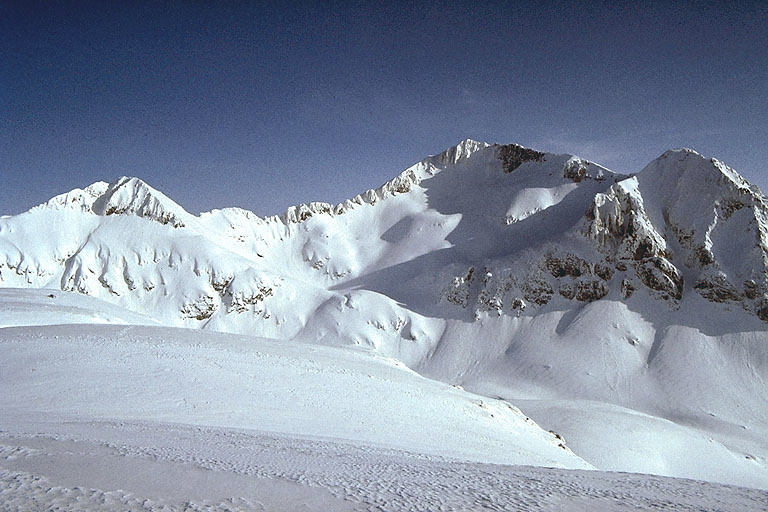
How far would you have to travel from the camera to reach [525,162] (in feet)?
353

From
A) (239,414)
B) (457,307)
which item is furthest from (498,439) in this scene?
(457,307)

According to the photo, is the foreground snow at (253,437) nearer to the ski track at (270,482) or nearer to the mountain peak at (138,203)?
the ski track at (270,482)

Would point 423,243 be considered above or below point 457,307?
above

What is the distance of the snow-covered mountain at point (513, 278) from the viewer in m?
61.0

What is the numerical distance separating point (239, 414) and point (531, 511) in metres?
13.0

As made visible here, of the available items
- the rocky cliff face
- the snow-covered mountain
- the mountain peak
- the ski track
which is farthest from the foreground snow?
the mountain peak

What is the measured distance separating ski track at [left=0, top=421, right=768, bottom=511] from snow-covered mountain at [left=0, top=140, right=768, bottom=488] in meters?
35.5

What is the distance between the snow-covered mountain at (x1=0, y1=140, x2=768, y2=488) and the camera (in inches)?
2402

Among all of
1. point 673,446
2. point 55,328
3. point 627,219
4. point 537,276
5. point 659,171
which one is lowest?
point 673,446

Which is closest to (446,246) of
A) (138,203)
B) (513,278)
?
(513,278)

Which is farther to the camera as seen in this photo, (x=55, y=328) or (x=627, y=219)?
(x=627, y=219)

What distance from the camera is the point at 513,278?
270 ft

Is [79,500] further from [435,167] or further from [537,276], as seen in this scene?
[435,167]

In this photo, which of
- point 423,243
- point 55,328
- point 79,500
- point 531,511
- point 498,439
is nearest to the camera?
point 79,500
